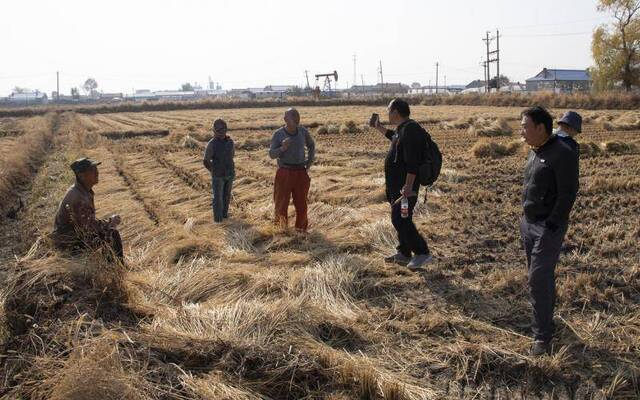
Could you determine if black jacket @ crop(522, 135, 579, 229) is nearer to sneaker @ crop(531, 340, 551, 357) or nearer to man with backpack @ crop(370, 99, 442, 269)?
sneaker @ crop(531, 340, 551, 357)

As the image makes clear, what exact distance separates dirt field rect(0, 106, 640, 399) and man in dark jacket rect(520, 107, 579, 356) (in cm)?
32

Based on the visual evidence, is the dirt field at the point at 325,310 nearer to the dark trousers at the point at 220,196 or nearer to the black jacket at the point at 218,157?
the dark trousers at the point at 220,196

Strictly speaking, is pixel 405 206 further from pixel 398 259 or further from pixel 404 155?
pixel 398 259

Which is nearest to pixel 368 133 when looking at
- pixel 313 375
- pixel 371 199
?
pixel 371 199

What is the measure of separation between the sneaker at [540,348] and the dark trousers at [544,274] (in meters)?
0.03

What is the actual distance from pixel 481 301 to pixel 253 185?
682 cm

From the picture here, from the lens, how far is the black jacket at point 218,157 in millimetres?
7891

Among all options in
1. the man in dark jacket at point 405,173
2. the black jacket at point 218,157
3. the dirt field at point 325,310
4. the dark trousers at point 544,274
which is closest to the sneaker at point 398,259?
the man in dark jacket at point 405,173

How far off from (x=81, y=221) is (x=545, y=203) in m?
4.08

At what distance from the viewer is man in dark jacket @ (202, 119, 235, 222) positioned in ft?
25.9

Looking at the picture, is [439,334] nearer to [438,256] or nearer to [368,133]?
[438,256]

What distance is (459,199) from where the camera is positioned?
869cm

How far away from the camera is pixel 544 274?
385cm

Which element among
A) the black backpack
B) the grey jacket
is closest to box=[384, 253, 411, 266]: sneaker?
the black backpack
